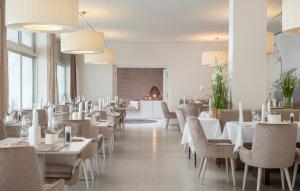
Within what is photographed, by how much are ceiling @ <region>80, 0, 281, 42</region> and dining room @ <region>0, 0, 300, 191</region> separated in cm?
3

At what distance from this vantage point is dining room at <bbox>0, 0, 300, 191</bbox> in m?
4.28

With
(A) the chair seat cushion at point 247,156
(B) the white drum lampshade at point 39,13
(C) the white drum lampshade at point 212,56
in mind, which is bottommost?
(A) the chair seat cushion at point 247,156

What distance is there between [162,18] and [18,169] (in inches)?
359

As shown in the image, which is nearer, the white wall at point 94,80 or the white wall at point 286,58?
the white wall at point 286,58

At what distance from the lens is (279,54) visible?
542 inches

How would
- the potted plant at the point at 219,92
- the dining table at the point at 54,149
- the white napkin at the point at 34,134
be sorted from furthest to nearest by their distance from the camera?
the potted plant at the point at 219,92 < the white napkin at the point at 34,134 < the dining table at the point at 54,149

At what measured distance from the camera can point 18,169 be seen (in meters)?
3.01

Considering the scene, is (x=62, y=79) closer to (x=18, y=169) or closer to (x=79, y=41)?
(x=79, y=41)

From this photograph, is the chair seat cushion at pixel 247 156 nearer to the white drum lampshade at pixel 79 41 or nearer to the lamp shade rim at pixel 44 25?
the lamp shade rim at pixel 44 25

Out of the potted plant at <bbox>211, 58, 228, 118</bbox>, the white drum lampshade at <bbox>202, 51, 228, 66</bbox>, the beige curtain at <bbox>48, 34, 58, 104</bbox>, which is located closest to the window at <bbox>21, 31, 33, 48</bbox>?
the beige curtain at <bbox>48, 34, 58, 104</bbox>

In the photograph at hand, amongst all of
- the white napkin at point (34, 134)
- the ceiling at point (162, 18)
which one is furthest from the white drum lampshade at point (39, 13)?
the ceiling at point (162, 18)

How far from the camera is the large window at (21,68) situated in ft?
36.0

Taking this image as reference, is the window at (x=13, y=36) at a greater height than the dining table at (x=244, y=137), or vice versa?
the window at (x=13, y=36)

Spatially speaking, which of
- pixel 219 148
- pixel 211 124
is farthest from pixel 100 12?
pixel 219 148
